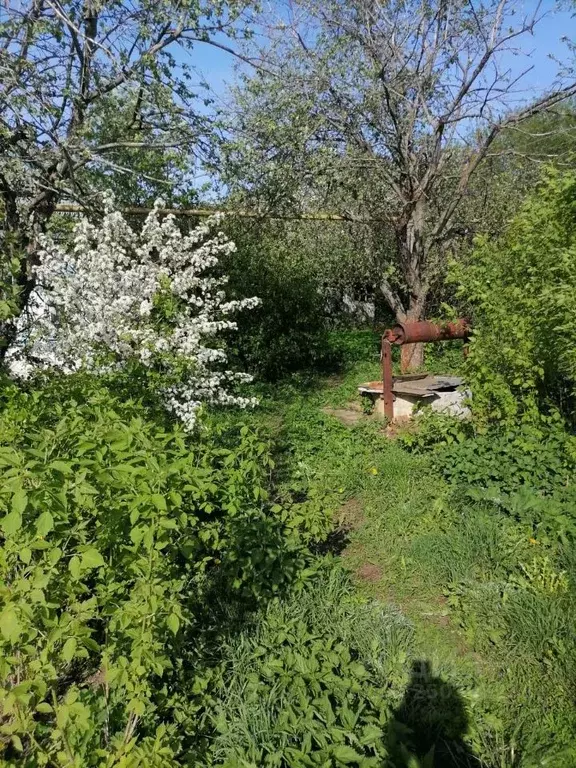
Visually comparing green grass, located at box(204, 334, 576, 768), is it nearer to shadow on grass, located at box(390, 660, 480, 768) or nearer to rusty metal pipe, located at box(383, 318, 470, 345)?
shadow on grass, located at box(390, 660, 480, 768)

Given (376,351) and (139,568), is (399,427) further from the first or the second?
(376,351)

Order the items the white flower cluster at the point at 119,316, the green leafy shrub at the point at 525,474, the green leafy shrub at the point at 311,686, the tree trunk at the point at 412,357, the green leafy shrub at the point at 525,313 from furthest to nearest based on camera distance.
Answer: the tree trunk at the point at 412,357, the white flower cluster at the point at 119,316, the green leafy shrub at the point at 525,313, the green leafy shrub at the point at 525,474, the green leafy shrub at the point at 311,686

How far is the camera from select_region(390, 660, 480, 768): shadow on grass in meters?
2.22

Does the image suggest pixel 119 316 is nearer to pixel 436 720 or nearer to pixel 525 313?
pixel 525 313

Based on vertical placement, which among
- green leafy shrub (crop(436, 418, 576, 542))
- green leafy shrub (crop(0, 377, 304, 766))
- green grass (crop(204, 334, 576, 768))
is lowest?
green grass (crop(204, 334, 576, 768))

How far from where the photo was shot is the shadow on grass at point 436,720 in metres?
2.22

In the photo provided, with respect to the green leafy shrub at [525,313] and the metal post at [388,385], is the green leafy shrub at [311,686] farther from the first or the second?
the metal post at [388,385]

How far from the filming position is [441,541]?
3.76 m

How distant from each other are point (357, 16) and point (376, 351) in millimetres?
5670

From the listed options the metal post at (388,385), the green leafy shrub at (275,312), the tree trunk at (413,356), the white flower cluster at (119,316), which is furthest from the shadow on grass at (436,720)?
the tree trunk at (413,356)

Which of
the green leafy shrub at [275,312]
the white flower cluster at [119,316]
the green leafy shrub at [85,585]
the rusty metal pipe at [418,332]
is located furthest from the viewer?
the green leafy shrub at [275,312]

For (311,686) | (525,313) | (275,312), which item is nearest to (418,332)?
(525,313)

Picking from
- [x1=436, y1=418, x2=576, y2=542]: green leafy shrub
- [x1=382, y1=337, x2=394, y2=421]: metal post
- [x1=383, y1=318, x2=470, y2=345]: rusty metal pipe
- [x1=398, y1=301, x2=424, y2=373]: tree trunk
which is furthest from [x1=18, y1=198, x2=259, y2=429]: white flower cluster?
[x1=398, y1=301, x2=424, y2=373]: tree trunk

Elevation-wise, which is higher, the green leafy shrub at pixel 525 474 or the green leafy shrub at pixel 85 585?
the green leafy shrub at pixel 85 585
